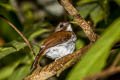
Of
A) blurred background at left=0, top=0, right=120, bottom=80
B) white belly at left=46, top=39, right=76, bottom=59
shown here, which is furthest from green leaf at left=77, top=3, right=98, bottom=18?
white belly at left=46, top=39, right=76, bottom=59

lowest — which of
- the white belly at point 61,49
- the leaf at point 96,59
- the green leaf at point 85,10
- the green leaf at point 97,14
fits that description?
the white belly at point 61,49

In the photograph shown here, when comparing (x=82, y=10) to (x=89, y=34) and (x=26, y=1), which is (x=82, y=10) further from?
(x=26, y=1)

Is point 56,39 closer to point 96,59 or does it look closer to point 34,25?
point 34,25

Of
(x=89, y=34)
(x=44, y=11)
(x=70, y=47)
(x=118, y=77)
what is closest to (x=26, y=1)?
(x=44, y=11)

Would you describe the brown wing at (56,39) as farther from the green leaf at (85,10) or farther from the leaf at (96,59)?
the leaf at (96,59)

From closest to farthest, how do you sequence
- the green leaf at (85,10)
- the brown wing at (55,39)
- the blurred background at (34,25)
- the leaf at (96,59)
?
the leaf at (96,59)
the blurred background at (34,25)
the green leaf at (85,10)
the brown wing at (55,39)

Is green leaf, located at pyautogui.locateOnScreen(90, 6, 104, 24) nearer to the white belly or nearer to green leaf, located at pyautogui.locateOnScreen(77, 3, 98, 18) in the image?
green leaf, located at pyautogui.locateOnScreen(77, 3, 98, 18)

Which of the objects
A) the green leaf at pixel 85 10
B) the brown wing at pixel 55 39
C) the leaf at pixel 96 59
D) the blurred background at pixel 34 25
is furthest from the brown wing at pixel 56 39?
the leaf at pixel 96 59

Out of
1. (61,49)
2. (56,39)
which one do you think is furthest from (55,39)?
(61,49)
